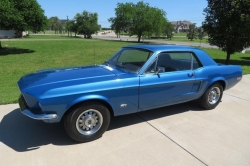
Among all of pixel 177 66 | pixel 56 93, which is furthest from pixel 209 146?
pixel 56 93

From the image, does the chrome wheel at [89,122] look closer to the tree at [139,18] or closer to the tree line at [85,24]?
the tree at [139,18]

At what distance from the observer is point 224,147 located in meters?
3.00

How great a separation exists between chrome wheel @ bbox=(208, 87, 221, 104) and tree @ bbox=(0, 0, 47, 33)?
13668 millimetres

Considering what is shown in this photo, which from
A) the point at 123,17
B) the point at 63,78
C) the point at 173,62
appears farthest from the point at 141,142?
the point at 123,17

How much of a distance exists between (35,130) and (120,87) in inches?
67.0

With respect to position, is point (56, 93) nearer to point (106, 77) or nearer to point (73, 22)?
point (106, 77)

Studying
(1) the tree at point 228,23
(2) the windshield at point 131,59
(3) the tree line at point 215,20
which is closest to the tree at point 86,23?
(3) the tree line at point 215,20

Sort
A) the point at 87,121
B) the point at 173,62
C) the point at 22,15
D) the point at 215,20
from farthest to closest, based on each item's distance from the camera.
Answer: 1. the point at 22,15
2. the point at 215,20
3. the point at 173,62
4. the point at 87,121

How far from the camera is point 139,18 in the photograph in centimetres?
3859

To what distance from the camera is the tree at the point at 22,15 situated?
1286cm

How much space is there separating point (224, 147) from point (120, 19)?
137 ft

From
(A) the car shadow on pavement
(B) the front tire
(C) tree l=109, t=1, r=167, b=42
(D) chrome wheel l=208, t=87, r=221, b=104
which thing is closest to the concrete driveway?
(A) the car shadow on pavement

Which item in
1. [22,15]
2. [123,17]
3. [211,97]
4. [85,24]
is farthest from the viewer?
[85,24]

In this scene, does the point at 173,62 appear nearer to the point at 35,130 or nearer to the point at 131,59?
the point at 131,59
